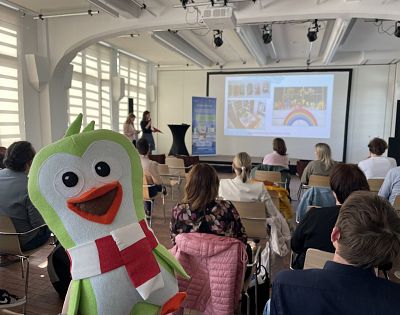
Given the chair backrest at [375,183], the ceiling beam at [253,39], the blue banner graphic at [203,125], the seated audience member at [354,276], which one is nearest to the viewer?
the seated audience member at [354,276]

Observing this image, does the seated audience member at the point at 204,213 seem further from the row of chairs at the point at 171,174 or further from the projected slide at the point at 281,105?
the projected slide at the point at 281,105

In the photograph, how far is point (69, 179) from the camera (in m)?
1.09

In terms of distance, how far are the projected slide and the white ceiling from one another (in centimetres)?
55

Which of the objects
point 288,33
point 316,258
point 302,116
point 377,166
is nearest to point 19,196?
point 316,258

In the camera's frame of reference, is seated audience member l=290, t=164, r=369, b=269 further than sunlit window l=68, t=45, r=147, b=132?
No

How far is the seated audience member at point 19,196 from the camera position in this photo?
8.03 ft

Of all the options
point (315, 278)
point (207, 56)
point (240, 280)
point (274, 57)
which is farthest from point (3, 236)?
point (274, 57)

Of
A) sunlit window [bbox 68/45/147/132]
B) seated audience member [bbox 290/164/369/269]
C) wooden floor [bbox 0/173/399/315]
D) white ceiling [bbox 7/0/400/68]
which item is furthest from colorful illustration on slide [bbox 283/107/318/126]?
seated audience member [bbox 290/164/369/269]

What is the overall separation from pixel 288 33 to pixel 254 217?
17.6ft

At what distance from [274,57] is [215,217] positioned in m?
8.03

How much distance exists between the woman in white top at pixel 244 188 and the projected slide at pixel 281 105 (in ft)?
21.7

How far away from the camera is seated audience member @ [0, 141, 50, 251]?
8.03 ft

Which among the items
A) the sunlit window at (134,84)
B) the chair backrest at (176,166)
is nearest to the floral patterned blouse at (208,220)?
the chair backrest at (176,166)

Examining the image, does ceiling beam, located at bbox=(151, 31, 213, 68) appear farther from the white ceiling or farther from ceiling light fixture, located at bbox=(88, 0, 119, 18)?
ceiling light fixture, located at bbox=(88, 0, 119, 18)
